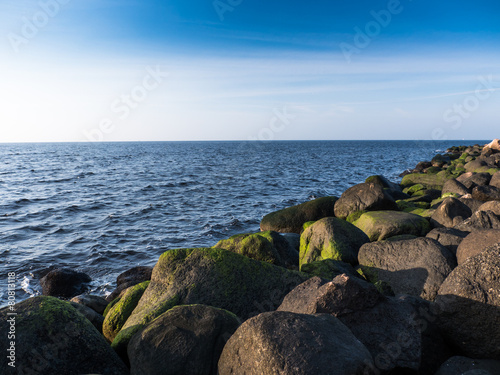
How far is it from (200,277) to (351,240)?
14.1 ft

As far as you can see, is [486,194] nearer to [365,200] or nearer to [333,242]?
[365,200]

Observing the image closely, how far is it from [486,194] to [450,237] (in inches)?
256

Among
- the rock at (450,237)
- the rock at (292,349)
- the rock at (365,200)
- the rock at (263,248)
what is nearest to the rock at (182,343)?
the rock at (292,349)

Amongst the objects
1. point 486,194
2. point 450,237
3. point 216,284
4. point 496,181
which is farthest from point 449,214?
point 216,284

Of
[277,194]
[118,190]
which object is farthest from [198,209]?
[118,190]

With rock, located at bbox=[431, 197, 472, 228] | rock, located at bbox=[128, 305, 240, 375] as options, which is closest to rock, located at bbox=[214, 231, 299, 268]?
rock, located at bbox=[128, 305, 240, 375]

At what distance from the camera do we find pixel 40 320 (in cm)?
422

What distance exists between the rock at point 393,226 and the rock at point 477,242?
312cm

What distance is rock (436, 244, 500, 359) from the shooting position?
14.2ft

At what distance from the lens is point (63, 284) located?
10000 millimetres

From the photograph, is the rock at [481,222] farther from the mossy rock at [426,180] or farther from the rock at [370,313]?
the mossy rock at [426,180]

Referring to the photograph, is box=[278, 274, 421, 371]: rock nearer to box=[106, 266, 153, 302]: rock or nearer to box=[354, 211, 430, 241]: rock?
box=[354, 211, 430, 241]: rock

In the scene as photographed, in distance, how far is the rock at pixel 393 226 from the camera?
962 cm

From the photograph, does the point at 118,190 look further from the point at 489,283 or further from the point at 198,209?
the point at 489,283
